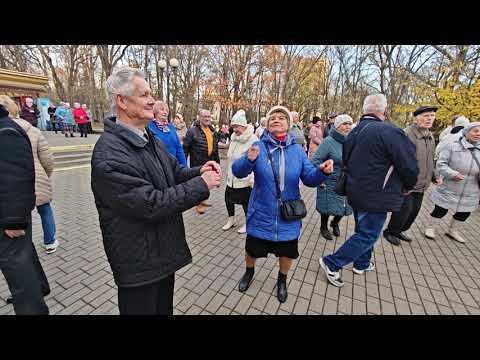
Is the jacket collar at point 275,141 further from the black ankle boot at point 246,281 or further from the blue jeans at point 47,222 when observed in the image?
the blue jeans at point 47,222

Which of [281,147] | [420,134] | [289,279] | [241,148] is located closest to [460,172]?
[420,134]

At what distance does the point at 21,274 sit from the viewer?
1.82 m

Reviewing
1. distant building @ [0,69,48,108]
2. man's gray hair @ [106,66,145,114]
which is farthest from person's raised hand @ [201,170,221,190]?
distant building @ [0,69,48,108]

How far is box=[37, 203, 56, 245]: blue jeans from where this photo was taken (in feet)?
10.1

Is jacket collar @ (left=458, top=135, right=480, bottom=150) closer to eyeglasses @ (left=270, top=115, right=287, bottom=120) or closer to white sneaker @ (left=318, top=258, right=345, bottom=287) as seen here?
white sneaker @ (left=318, top=258, right=345, bottom=287)

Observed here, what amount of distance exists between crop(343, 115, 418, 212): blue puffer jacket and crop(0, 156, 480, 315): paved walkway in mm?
1100

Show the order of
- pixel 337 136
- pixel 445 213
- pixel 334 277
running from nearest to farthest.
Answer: pixel 334 277 < pixel 337 136 < pixel 445 213

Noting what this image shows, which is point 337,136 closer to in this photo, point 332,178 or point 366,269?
point 332,178

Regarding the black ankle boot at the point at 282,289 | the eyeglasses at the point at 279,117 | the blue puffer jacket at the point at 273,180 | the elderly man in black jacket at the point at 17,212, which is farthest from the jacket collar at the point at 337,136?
the elderly man in black jacket at the point at 17,212

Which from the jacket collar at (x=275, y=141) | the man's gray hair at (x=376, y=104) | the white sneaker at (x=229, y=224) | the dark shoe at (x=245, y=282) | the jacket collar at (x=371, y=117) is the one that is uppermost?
the man's gray hair at (x=376, y=104)

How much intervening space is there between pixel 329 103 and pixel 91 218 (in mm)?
27312

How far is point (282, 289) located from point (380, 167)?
1700 millimetres

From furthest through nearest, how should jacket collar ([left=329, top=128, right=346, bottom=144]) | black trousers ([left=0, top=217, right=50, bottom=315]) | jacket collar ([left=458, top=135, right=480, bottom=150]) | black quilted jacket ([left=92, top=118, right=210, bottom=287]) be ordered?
jacket collar ([left=458, top=135, right=480, bottom=150])
jacket collar ([left=329, top=128, right=346, bottom=144])
black trousers ([left=0, top=217, right=50, bottom=315])
black quilted jacket ([left=92, top=118, right=210, bottom=287])

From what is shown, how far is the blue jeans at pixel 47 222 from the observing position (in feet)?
10.1
